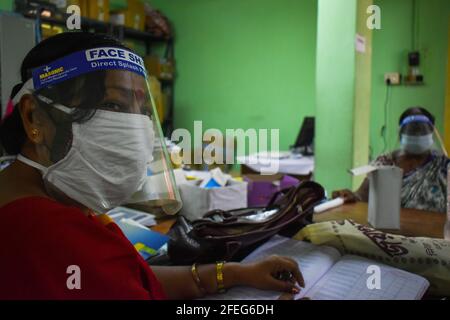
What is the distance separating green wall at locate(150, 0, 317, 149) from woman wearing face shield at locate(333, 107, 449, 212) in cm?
194

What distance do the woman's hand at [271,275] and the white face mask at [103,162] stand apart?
0.32 metres

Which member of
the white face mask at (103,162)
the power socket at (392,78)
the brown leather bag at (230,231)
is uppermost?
the power socket at (392,78)

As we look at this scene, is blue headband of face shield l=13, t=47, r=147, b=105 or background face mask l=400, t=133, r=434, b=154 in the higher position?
blue headband of face shield l=13, t=47, r=147, b=105

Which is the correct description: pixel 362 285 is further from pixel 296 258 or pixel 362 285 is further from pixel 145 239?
pixel 145 239

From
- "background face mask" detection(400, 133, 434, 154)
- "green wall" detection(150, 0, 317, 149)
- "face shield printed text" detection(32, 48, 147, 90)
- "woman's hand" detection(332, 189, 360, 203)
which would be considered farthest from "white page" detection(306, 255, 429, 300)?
"green wall" detection(150, 0, 317, 149)

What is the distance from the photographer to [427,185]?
76.2 inches

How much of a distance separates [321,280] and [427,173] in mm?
1377

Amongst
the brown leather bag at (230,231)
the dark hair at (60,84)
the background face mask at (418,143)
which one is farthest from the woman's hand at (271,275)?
the background face mask at (418,143)

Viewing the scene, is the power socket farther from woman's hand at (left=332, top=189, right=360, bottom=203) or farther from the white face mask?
the white face mask

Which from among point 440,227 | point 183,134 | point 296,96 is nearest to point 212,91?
point 296,96

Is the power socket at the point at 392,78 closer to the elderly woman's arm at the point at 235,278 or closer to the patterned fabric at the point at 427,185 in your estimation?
the patterned fabric at the point at 427,185

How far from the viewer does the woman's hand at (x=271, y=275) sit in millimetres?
866

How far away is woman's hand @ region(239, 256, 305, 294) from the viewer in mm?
866
